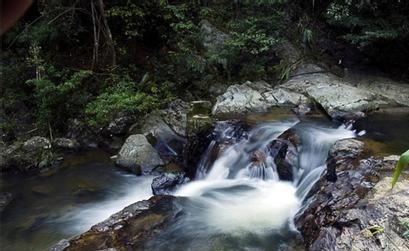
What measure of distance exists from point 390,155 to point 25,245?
19.3ft

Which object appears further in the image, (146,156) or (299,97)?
(299,97)

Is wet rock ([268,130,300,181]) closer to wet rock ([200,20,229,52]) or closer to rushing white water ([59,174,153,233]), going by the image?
rushing white water ([59,174,153,233])

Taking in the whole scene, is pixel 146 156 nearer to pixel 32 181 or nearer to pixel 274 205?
pixel 32 181

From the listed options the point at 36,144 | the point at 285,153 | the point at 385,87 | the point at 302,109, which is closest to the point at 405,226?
the point at 285,153

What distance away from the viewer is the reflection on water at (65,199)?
21.6 feet

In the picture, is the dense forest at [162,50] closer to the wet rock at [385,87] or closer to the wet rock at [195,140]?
the wet rock at [385,87]

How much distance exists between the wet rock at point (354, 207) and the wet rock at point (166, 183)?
2.42 meters

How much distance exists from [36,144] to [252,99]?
17.0ft

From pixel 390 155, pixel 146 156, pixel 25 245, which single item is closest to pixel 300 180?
pixel 390 155

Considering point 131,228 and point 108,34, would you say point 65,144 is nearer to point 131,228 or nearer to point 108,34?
point 108,34

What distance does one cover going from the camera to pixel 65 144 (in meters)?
9.75

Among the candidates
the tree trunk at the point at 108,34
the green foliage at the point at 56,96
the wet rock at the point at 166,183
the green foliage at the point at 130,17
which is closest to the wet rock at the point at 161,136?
the wet rock at the point at 166,183

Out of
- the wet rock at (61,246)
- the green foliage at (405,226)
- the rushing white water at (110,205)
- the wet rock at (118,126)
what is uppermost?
the green foliage at (405,226)

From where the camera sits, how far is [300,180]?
756 cm
